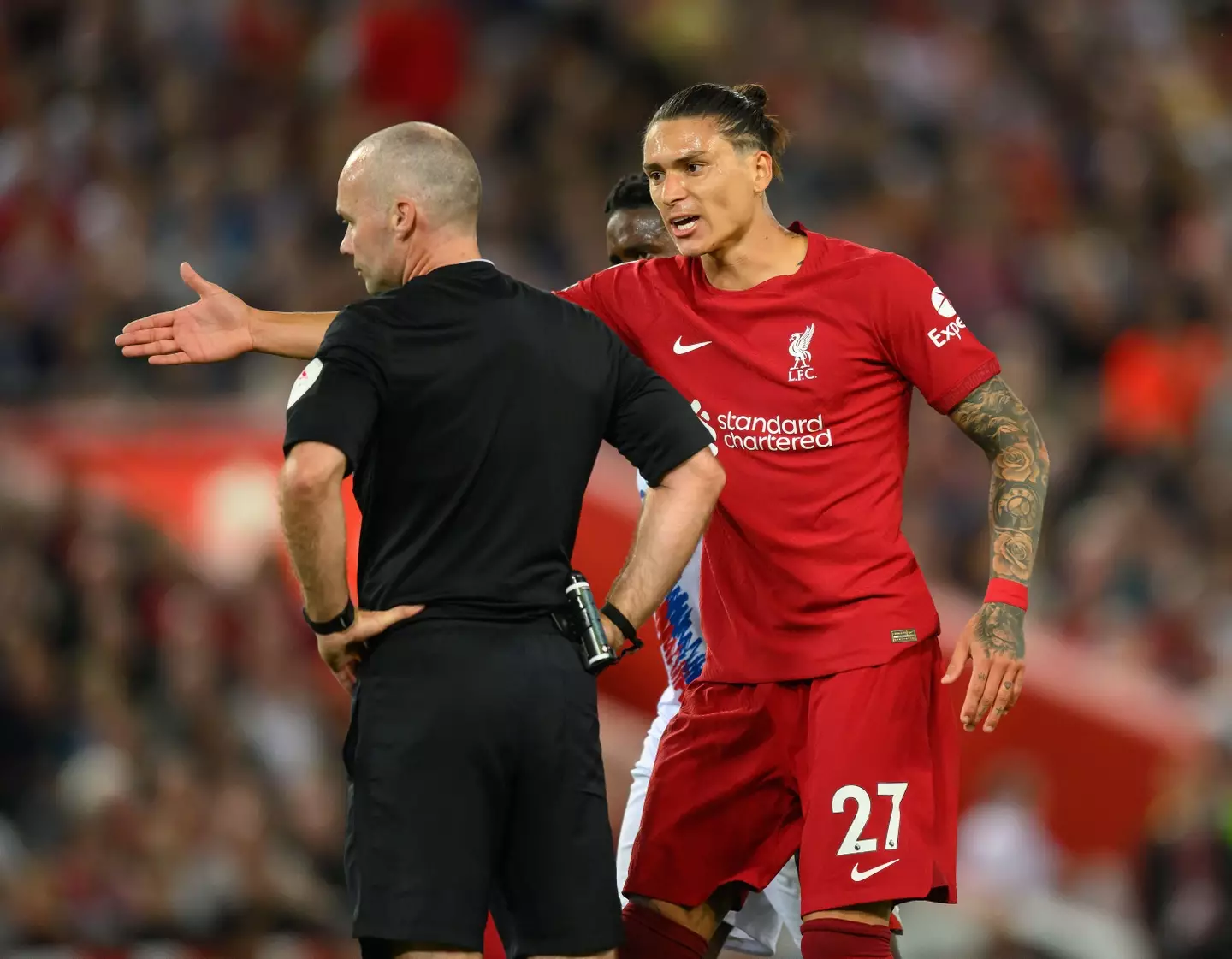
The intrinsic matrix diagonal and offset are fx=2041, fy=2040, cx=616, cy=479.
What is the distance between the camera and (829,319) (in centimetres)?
436

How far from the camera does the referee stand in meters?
3.73

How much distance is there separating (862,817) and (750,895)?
33.5 inches

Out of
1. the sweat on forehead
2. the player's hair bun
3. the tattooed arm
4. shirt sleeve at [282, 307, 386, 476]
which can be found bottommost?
the tattooed arm

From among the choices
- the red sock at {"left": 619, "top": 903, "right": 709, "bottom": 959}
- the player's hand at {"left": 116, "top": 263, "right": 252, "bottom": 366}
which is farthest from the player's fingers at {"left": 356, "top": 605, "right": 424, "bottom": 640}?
the red sock at {"left": 619, "top": 903, "right": 709, "bottom": 959}

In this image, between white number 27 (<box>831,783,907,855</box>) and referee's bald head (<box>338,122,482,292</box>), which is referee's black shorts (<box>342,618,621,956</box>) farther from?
referee's bald head (<box>338,122,482,292</box>)

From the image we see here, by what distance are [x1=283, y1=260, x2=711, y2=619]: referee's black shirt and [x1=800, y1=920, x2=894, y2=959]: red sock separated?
92 centimetres

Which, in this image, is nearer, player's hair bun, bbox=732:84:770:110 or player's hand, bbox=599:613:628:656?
player's hand, bbox=599:613:628:656

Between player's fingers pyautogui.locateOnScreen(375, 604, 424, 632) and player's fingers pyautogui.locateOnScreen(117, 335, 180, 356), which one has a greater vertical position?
player's fingers pyautogui.locateOnScreen(117, 335, 180, 356)

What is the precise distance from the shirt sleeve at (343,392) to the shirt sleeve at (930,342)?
118 cm

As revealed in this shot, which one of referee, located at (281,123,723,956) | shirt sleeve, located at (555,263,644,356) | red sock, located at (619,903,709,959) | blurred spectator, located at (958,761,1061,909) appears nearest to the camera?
referee, located at (281,123,723,956)

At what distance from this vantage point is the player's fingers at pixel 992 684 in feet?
13.7

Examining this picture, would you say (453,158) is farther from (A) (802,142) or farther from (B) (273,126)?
(A) (802,142)

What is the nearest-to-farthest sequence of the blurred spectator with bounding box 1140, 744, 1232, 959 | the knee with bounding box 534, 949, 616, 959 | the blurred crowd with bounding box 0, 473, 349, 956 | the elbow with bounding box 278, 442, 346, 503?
1. the elbow with bounding box 278, 442, 346, 503
2. the knee with bounding box 534, 949, 616, 959
3. the blurred crowd with bounding box 0, 473, 349, 956
4. the blurred spectator with bounding box 1140, 744, 1232, 959

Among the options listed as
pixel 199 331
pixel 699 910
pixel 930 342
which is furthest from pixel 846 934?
pixel 199 331
